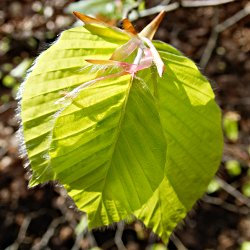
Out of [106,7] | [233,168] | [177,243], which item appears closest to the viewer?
[106,7]

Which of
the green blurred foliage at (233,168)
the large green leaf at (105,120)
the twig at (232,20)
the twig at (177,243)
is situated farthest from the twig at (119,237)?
the large green leaf at (105,120)

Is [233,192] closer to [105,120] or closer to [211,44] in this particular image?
[211,44]

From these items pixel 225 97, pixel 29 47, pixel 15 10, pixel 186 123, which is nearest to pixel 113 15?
pixel 186 123

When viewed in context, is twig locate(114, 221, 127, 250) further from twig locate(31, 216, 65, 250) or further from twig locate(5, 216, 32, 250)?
twig locate(5, 216, 32, 250)

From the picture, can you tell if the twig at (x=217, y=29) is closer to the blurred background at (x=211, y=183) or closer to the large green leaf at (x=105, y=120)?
the blurred background at (x=211, y=183)

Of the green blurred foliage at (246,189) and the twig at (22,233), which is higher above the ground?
the twig at (22,233)

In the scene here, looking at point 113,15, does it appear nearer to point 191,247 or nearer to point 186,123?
point 186,123

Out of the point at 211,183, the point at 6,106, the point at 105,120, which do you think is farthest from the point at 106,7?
the point at 6,106
